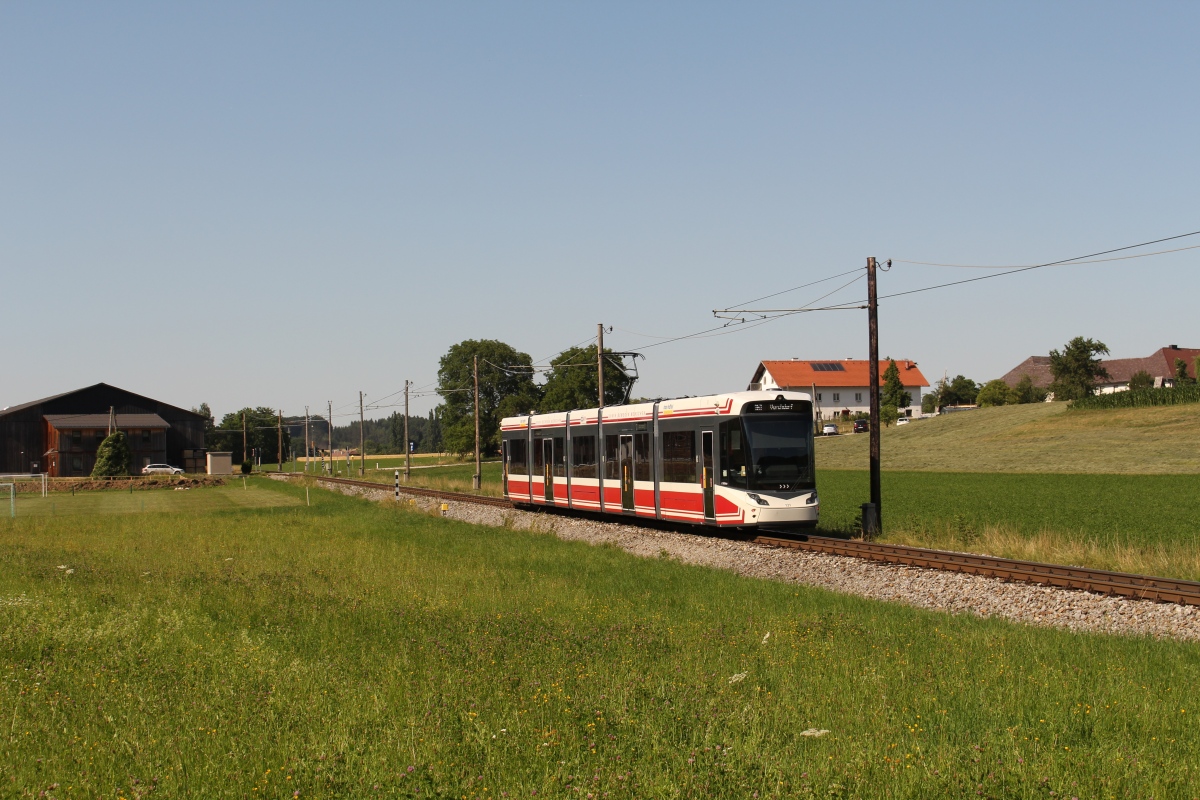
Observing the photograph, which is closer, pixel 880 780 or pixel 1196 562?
pixel 880 780

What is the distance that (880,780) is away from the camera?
702 centimetres

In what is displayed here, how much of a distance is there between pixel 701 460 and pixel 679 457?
122 centimetres

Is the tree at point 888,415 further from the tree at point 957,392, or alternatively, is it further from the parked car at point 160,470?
the parked car at point 160,470

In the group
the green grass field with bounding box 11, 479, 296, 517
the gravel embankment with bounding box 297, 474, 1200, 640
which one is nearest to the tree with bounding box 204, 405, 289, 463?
the green grass field with bounding box 11, 479, 296, 517

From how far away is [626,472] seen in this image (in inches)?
1126

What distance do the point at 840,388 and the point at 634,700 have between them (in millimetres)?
137640

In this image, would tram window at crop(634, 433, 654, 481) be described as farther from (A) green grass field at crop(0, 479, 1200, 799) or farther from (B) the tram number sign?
(A) green grass field at crop(0, 479, 1200, 799)

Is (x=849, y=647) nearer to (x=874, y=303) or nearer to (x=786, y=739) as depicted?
(x=786, y=739)

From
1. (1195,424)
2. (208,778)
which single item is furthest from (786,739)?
(1195,424)

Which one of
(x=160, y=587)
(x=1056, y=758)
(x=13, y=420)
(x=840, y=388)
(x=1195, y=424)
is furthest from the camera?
(x=840, y=388)

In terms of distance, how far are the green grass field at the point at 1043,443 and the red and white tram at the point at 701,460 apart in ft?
118

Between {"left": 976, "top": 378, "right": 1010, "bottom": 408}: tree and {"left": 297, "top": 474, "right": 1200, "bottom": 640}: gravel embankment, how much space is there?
333 feet

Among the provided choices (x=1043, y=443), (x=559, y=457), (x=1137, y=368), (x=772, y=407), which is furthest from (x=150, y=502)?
(x=1137, y=368)

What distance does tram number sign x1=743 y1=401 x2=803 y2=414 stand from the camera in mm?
23344
